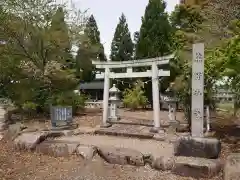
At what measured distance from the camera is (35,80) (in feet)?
45.0

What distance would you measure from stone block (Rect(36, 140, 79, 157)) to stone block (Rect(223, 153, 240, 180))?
13.1 ft

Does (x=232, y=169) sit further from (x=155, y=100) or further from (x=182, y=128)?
(x=155, y=100)

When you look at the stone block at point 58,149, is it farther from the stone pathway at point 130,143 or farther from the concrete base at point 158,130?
the concrete base at point 158,130

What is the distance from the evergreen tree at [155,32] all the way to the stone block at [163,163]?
452 inches

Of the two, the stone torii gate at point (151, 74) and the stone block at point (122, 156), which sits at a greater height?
the stone torii gate at point (151, 74)

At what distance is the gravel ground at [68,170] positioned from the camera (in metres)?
6.52

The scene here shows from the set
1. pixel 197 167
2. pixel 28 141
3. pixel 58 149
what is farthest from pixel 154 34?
pixel 197 167

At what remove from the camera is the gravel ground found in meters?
6.52

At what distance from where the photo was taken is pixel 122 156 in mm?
7250

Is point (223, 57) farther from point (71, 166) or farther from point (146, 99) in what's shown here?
point (146, 99)

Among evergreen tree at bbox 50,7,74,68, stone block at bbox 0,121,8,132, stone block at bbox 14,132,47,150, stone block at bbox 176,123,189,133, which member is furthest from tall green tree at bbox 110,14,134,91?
stone block at bbox 14,132,47,150

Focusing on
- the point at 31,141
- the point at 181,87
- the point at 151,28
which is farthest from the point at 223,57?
the point at 151,28

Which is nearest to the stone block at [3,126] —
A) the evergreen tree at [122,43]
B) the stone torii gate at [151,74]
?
the stone torii gate at [151,74]

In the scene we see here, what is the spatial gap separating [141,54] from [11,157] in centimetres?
1182
